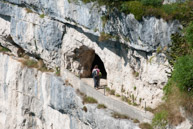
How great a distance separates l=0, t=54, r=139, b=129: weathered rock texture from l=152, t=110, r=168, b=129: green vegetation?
4.29 ft

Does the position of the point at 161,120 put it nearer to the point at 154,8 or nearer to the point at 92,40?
the point at 154,8

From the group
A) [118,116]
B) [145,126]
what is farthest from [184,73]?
[118,116]

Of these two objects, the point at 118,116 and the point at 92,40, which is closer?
the point at 118,116

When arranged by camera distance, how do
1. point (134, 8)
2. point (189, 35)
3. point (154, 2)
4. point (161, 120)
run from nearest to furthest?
point (189, 35)
point (161, 120)
point (154, 2)
point (134, 8)

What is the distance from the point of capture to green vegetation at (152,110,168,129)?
13961 mm

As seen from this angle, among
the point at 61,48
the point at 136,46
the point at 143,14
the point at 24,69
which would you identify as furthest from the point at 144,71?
the point at 24,69

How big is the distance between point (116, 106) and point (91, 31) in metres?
3.35

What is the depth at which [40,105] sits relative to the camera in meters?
21.9

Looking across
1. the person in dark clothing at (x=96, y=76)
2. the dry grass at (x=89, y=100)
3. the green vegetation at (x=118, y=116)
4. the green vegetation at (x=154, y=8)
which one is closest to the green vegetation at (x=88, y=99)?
the dry grass at (x=89, y=100)

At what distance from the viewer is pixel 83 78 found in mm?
20734

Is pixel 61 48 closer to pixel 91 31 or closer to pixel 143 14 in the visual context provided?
pixel 91 31

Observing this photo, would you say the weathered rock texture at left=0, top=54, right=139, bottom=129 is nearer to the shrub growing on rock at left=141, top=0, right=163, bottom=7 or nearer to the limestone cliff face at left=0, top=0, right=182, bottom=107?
the limestone cliff face at left=0, top=0, right=182, bottom=107

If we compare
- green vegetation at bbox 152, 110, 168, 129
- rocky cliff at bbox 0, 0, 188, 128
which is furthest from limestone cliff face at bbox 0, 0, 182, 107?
green vegetation at bbox 152, 110, 168, 129

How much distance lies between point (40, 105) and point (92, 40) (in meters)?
4.94
